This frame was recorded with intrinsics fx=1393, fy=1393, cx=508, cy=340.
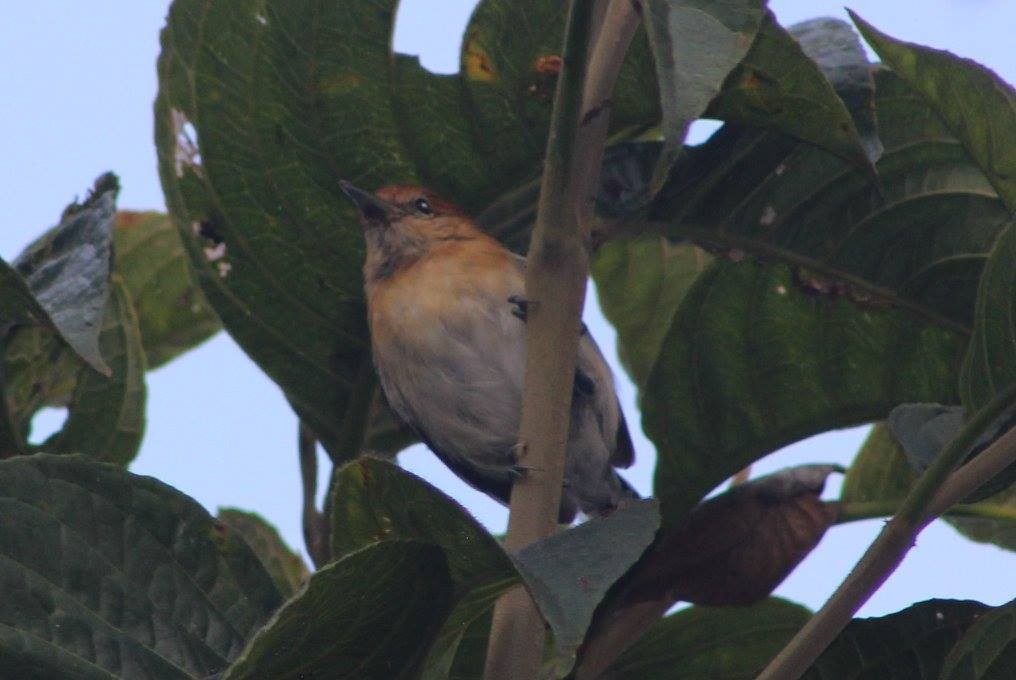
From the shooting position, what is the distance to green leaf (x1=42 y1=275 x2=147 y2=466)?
99.9 inches

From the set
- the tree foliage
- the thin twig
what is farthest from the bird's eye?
the thin twig

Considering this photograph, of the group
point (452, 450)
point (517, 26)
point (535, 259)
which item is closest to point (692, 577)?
point (535, 259)

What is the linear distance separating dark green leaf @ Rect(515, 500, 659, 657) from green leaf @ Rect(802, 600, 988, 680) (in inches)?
23.1

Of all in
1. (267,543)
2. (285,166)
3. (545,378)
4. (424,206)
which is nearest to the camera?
(545,378)

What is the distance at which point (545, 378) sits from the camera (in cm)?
172

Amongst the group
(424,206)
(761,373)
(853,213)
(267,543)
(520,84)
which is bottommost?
(267,543)

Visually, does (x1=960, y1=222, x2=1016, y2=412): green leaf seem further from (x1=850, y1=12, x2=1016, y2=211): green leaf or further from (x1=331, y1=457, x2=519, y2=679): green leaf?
(x1=331, y1=457, x2=519, y2=679): green leaf

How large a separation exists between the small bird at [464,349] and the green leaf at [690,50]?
1727 millimetres

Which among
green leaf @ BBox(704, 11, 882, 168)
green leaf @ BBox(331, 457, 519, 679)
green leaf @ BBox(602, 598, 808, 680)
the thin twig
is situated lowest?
green leaf @ BBox(331, 457, 519, 679)

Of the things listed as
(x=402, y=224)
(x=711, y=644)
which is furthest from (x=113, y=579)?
(x=402, y=224)

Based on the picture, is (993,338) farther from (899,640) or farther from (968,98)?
(899,640)

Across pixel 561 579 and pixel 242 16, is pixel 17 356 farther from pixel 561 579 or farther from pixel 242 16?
pixel 561 579

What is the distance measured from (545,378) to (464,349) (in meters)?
1.66

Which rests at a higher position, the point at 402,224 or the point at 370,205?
the point at 402,224
